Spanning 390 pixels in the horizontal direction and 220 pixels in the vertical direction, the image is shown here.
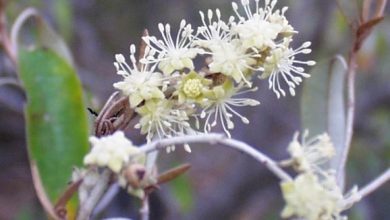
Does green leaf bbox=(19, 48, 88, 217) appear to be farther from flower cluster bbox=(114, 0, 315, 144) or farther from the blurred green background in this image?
the blurred green background

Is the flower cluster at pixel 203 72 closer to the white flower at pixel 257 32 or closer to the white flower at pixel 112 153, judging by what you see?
the white flower at pixel 257 32

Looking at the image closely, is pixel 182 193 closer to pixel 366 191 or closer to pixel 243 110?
pixel 243 110

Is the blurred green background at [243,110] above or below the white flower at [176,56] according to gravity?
above

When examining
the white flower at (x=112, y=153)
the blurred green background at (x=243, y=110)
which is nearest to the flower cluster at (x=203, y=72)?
the white flower at (x=112, y=153)

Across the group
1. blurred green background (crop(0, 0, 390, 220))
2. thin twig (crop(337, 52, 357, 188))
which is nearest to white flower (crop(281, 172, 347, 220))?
thin twig (crop(337, 52, 357, 188))

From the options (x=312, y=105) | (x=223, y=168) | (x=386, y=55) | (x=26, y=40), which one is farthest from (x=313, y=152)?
(x=223, y=168)
